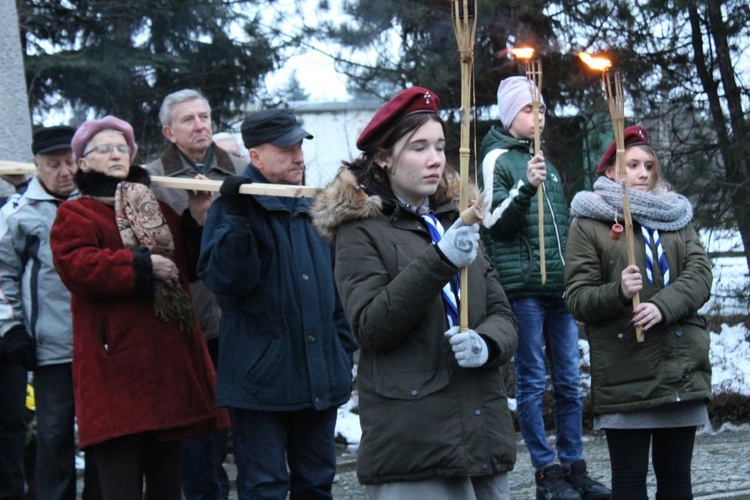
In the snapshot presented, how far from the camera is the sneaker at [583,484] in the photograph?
582cm

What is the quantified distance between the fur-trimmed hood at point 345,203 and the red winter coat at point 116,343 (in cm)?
134

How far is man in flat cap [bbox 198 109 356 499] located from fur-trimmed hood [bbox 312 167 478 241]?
1.03m

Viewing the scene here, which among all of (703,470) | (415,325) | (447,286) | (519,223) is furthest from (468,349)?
(703,470)

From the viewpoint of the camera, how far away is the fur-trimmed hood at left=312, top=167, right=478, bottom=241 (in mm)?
3693

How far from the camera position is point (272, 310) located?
4.90 meters

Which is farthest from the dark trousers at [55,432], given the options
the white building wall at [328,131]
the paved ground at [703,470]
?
the white building wall at [328,131]

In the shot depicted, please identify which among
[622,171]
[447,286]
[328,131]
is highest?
[328,131]

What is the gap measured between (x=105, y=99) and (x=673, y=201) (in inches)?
346

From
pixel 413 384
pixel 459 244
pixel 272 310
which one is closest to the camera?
pixel 459 244

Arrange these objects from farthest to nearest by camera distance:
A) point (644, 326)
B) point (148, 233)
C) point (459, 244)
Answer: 1. point (148, 233)
2. point (644, 326)
3. point (459, 244)

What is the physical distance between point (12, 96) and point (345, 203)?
5.29 m

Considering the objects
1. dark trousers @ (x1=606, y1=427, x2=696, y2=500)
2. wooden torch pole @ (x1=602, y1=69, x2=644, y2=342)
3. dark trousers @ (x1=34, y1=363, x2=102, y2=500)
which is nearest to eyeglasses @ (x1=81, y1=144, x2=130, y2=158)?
dark trousers @ (x1=34, y1=363, x2=102, y2=500)

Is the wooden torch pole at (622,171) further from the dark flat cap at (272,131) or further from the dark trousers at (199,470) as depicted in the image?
the dark trousers at (199,470)

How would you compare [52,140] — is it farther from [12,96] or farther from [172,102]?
[12,96]
